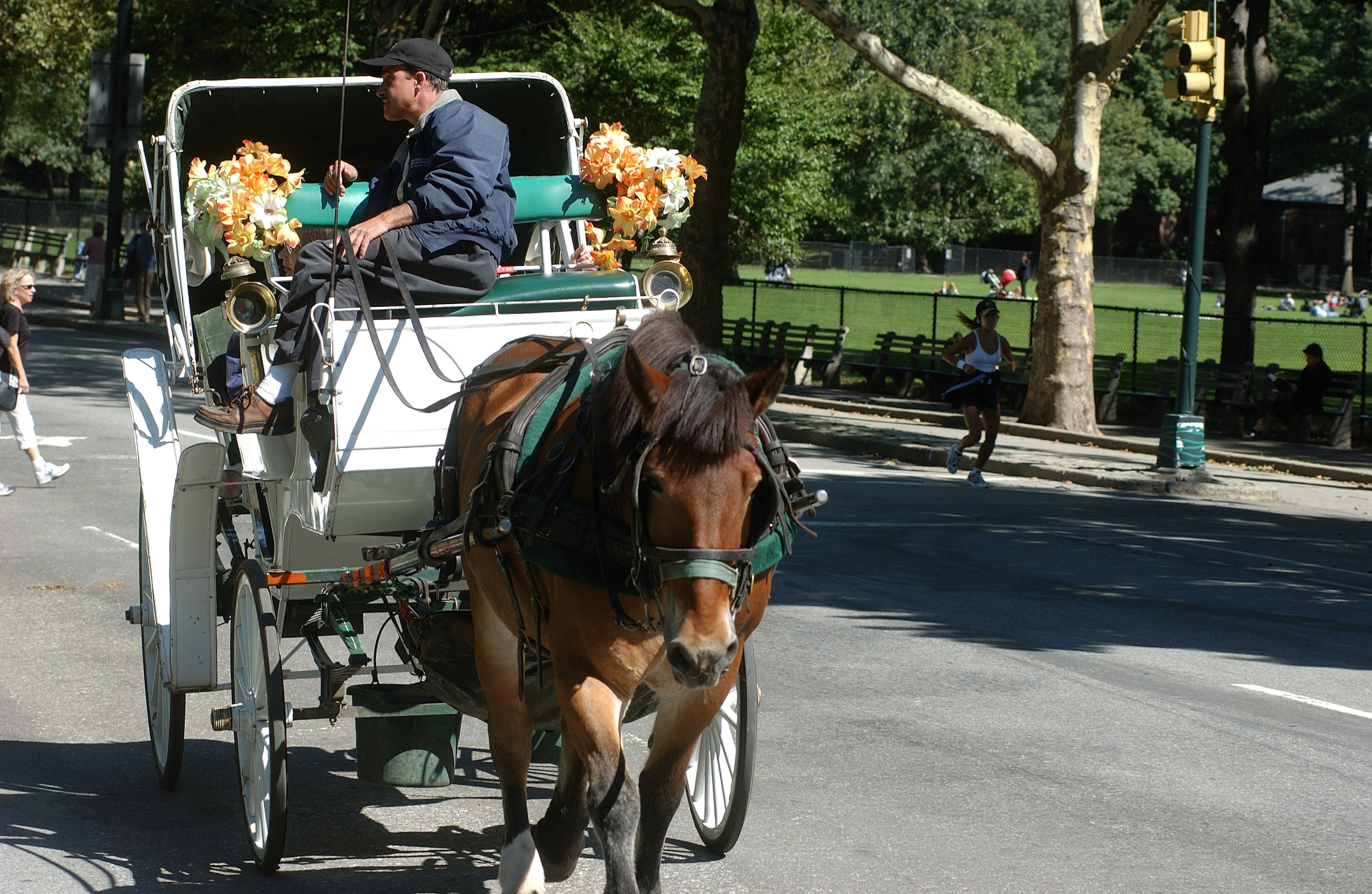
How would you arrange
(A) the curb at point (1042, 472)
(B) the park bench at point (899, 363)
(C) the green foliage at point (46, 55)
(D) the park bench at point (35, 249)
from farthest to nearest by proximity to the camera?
(D) the park bench at point (35, 249)
(C) the green foliage at point (46, 55)
(B) the park bench at point (899, 363)
(A) the curb at point (1042, 472)

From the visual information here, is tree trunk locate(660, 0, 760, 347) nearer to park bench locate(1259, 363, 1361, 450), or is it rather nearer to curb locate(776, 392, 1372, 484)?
curb locate(776, 392, 1372, 484)

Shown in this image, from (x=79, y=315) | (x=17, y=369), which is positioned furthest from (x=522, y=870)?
(x=79, y=315)

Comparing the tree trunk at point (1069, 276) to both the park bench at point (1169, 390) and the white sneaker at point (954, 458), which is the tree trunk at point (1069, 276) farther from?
the white sneaker at point (954, 458)

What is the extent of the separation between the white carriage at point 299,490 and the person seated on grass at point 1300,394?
16.4 meters

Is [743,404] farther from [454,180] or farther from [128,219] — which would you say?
[128,219]

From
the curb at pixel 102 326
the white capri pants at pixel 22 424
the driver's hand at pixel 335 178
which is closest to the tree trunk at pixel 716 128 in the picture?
the white capri pants at pixel 22 424

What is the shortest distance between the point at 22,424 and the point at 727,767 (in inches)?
412

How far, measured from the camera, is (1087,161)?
20.4m

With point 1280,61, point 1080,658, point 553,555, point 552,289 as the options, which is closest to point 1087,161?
point 1080,658

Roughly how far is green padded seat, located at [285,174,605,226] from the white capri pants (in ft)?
27.2

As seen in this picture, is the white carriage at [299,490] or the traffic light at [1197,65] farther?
the traffic light at [1197,65]

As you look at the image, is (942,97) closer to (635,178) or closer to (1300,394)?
(1300,394)

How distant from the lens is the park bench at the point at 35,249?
49.6 metres

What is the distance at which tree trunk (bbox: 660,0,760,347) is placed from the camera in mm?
21234
